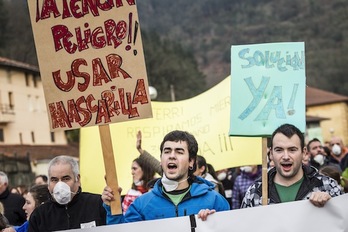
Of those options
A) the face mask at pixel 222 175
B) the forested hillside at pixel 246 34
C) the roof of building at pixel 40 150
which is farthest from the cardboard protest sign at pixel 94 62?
the forested hillside at pixel 246 34

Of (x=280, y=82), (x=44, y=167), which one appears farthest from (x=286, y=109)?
(x=44, y=167)

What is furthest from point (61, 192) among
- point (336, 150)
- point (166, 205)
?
point (336, 150)

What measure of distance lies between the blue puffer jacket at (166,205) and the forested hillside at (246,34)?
254 ft

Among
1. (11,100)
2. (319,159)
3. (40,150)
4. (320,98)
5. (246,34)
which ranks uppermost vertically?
(319,159)

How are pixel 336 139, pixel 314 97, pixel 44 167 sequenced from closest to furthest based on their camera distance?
pixel 336 139 → pixel 44 167 → pixel 314 97

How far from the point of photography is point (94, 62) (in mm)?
6141

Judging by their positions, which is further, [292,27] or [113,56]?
[292,27]

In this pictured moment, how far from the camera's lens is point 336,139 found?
13781mm

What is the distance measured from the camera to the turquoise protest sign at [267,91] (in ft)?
22.1

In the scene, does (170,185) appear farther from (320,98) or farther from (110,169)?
(320,98)

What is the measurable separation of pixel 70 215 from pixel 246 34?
Result: 171 metres

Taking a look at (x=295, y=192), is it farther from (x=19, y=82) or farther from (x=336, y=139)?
(x=19, y=82)

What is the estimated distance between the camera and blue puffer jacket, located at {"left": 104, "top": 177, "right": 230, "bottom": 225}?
6.05 meters

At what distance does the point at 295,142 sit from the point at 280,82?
0.77 meters
